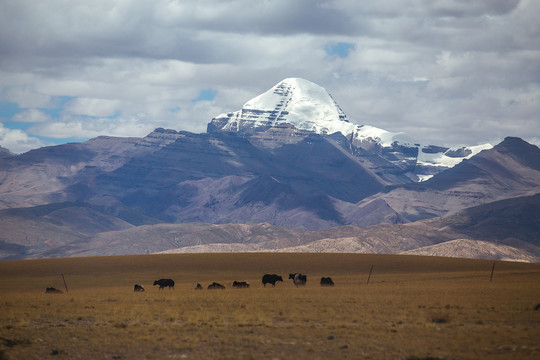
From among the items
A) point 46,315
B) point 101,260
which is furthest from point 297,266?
point 46,315

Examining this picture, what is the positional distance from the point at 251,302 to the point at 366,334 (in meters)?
15.7

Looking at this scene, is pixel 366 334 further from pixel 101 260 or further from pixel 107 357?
pixel 101 260

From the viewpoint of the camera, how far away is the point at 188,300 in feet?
175

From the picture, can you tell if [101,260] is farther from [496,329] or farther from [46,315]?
[496,329]

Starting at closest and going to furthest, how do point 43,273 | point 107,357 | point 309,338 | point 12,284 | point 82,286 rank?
point 107,357
point 309,338
point 82,286
point 12,284
point 43,273

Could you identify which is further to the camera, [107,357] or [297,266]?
[297,266]

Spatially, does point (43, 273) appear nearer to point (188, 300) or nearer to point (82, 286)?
point (82, 286)

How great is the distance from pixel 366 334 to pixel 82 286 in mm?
55274

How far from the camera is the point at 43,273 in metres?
110

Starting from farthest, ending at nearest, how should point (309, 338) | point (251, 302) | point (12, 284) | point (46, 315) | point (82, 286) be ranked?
point (12, 284), point (82, 286), point (251, 302), point (46, 315), point (309, 338)

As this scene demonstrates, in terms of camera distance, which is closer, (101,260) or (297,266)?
(297,266)

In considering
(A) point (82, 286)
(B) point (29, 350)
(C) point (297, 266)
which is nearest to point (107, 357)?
(B) point (29, 350)

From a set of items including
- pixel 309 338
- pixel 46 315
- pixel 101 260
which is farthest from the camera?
pixel 101 260

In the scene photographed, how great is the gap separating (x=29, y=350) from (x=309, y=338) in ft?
45.4
